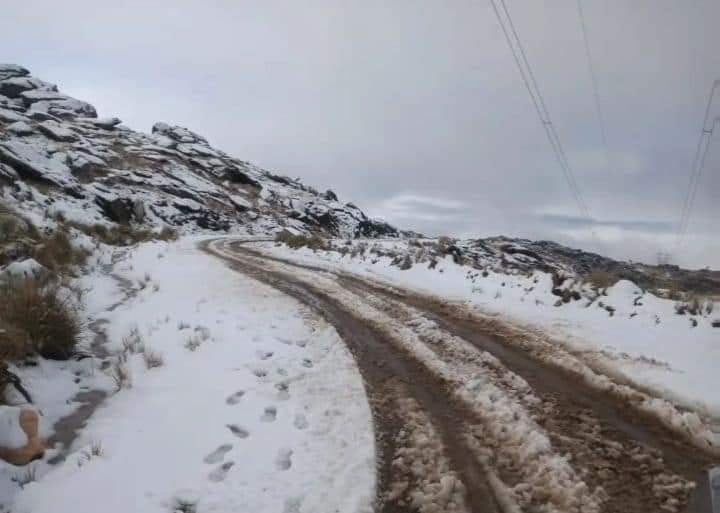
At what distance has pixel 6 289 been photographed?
22.5ft

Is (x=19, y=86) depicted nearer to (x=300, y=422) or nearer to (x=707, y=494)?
(x=300, y=422)

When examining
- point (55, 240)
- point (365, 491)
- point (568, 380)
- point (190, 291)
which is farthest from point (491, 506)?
point (55, 240)

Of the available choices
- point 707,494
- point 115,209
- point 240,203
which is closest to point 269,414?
point 707,494

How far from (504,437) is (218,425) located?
275 centimetres

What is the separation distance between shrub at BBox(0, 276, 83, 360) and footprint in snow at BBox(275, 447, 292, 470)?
3593 millimetres

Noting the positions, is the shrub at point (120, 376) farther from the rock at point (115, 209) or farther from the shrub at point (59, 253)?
the rock at point (115, 209)

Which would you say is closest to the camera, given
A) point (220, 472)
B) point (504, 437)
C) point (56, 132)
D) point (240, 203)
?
point (220, 472)

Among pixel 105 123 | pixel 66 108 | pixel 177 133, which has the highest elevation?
pixel 177 133

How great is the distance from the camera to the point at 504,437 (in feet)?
13.6

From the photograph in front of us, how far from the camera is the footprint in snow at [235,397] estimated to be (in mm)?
4975

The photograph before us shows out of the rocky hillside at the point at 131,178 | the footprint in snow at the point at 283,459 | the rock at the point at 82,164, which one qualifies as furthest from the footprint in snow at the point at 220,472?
the rock at the point at 82,164

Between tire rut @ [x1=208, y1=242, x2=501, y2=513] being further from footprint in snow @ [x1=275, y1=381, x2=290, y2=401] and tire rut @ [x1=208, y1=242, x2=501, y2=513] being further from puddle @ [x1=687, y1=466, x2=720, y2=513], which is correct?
puddle @ [x1=687, y1=466, x2=720, y2=513]

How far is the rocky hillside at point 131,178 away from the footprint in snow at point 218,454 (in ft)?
61.8

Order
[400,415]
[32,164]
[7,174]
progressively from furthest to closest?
[32,164], [7,174], [400,415]
